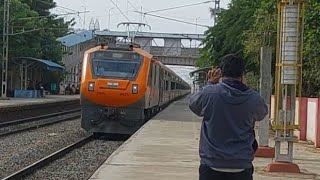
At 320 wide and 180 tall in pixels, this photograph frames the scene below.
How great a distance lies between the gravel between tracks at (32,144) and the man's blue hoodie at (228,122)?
318 inches

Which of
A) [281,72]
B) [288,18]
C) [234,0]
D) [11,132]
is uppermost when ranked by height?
[234,0]

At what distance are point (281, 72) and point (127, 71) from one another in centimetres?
1020

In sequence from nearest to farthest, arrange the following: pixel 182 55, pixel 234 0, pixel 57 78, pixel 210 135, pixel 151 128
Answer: pixel 210 135
pixel 151 128
pixel 234 0
pixel 57 78
pixel 182 55

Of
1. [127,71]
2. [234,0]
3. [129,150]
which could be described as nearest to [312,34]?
[127,71]

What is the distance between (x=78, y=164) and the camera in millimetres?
15297

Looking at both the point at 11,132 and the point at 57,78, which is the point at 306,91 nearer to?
the point at 11,132

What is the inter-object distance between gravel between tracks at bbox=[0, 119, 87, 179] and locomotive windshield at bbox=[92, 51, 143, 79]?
2.28 m

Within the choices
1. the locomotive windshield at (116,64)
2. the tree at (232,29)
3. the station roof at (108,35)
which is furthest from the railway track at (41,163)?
the station roof at (108,35)

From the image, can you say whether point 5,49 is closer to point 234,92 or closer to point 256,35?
point 256,35

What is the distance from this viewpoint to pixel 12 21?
54906 mm

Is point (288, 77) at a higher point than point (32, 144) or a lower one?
higher

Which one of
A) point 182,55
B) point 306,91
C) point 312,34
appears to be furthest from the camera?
point 182,55

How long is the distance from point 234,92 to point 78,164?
9932mm

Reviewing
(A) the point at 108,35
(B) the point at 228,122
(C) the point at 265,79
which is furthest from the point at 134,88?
(A) the point at 108,35
